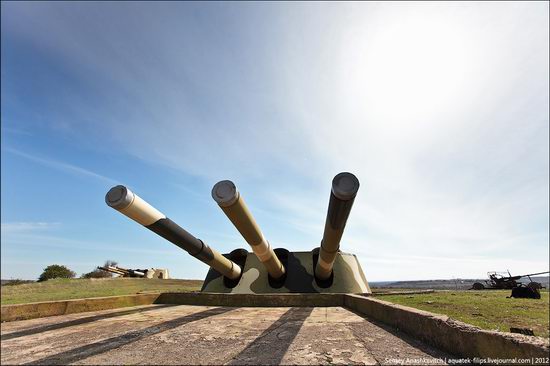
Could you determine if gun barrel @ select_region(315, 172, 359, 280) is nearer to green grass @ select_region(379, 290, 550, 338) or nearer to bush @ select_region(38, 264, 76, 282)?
green grass @ select_region(379, 290, 550, 338)

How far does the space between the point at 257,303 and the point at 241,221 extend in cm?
215

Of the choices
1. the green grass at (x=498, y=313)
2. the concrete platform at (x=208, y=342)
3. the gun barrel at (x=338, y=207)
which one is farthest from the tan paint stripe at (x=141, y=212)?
the green grass at (x=498, y=313)

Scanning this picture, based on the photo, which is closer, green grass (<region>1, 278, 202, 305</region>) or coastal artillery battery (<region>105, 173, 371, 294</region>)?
coastal artillery battery (<region>105, 173, 371, 294</region>)

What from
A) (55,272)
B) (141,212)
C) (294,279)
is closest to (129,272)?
(55,272)

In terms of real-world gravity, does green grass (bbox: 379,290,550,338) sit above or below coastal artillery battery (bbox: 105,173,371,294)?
below

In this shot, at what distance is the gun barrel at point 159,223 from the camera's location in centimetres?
449

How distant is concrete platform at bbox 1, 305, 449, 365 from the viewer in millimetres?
2420

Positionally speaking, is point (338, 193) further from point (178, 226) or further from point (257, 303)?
point (257, 303)

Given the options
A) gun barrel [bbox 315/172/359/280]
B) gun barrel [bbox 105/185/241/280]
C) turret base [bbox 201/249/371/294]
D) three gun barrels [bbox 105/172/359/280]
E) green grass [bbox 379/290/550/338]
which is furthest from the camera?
turret base [bbox 201/249/371/294]

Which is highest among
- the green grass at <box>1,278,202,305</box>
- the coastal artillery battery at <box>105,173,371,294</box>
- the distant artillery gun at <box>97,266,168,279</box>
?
the coastal artillery battery at <box>105,173,371,294</box>

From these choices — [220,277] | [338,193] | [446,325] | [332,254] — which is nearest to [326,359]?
[446,325]

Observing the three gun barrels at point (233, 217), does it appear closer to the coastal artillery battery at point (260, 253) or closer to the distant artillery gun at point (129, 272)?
the coastal artillery battery at point (260, 253)

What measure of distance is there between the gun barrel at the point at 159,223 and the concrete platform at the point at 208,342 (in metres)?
1.49

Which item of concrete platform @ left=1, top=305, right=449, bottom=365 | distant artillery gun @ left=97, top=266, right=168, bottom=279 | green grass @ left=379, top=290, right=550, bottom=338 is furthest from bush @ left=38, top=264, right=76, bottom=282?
green grass @ left=379, top=290, right=550, bottom=338
